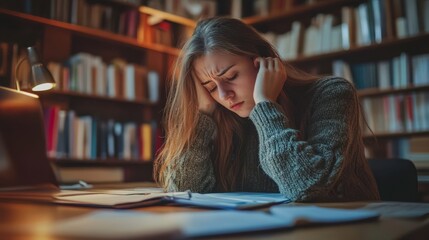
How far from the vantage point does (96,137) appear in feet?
8.89

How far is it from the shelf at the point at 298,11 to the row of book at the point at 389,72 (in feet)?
1.37

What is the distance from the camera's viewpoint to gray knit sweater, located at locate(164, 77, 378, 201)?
2.82 feet

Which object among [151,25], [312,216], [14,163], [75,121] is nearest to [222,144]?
[14,163]

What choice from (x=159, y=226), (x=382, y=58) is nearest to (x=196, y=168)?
(x=159, y=226)

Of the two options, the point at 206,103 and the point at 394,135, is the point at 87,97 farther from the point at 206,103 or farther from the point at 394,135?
the point at 394,135

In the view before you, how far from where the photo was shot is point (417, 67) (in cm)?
244

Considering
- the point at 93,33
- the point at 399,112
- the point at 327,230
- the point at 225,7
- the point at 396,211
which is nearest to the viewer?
the point at 327,230

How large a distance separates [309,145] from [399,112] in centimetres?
186

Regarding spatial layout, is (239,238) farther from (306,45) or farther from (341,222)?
(306,45)

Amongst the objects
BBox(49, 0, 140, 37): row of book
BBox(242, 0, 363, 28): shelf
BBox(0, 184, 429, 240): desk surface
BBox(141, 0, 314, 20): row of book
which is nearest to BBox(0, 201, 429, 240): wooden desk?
BBox(0, 184, 429, 240): desk surface

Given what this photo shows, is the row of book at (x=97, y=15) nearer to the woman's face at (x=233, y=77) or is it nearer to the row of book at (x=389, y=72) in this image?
the row of book at (x=389, y=72)

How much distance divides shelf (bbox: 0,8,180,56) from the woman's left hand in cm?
184

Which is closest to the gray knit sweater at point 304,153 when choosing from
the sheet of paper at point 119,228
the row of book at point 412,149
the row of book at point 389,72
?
the sheet of paper at point 119,228

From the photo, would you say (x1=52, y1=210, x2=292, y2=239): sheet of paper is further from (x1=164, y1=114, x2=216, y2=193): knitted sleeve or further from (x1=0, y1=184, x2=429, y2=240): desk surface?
(x1=164, y1=114, x2=216, y2=193): knitted sleeve
